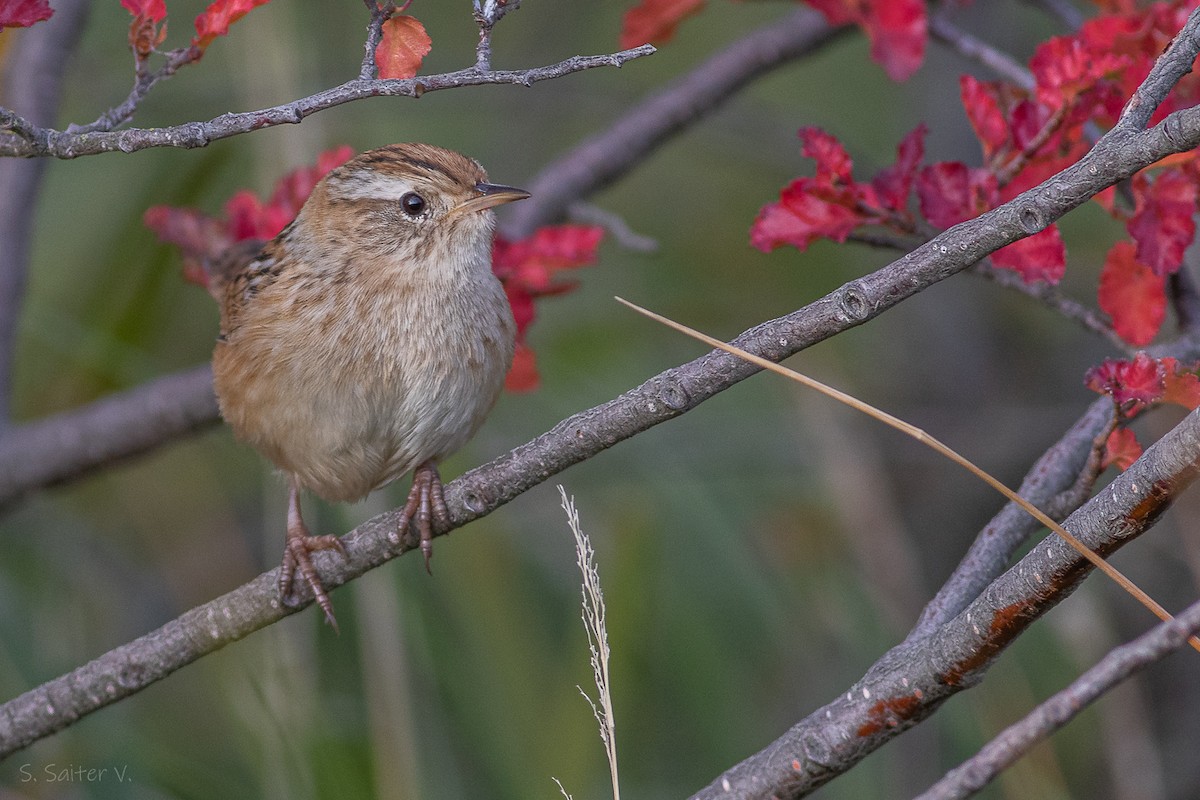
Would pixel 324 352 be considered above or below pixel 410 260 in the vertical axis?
below

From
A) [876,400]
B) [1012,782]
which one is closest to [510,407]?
[876,400]

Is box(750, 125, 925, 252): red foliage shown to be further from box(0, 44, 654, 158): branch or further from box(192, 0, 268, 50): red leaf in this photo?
box(192, 0, 268, 50): red leaf

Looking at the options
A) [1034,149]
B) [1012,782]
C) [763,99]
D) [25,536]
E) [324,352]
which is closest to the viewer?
[1034,149]

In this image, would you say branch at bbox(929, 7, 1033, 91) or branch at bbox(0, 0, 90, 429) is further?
branch at bbox(0, 0, 90, 429)

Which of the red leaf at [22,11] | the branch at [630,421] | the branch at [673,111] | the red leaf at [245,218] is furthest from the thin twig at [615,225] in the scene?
the red leaf at [22,11]

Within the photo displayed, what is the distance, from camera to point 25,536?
4941mm

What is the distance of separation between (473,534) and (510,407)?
62.0 inches

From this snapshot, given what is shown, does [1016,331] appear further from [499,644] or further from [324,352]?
[324,352]

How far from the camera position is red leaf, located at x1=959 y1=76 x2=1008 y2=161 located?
2.64 meters

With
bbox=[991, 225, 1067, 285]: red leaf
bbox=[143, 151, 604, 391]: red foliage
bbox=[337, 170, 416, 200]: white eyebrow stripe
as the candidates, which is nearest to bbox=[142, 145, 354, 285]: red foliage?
bbox=[143, 151, 604, 391]: red foliage

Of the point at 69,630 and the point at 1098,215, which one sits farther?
the point at 1098,215

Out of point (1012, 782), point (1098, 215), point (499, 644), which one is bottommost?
point (1012, 782)

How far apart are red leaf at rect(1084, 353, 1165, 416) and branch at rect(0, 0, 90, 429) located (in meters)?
2.95

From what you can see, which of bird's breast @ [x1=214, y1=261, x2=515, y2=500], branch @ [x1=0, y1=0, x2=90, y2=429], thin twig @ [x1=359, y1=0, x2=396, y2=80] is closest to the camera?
thin twig @ [x1=359, y1=0, x2=396, y2=80]
